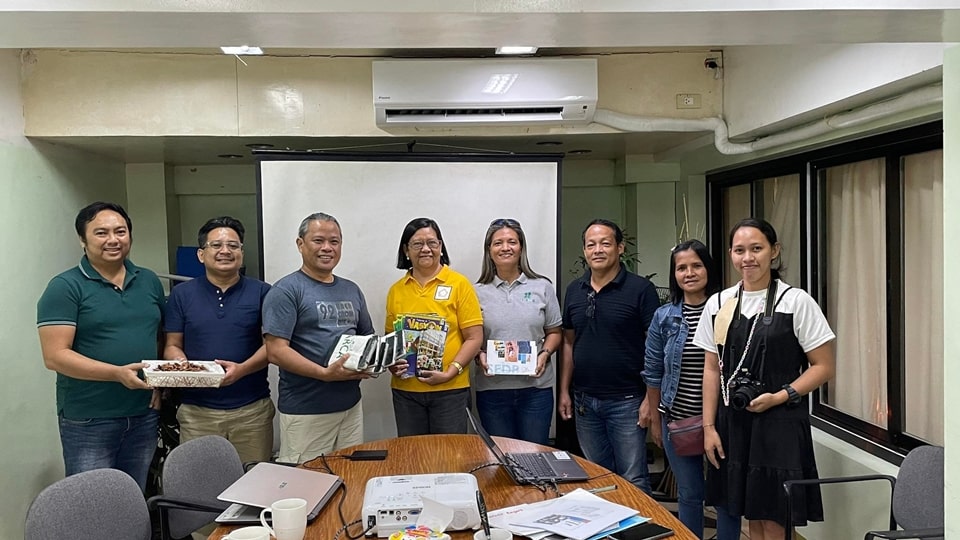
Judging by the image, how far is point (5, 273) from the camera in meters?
3.51

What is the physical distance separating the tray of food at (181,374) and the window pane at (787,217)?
2.95 m

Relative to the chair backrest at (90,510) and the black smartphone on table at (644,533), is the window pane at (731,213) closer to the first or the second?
the black smartphone on table at (644,533)

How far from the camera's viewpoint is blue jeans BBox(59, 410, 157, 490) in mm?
2789

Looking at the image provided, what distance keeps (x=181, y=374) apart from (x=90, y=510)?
75 centimetres

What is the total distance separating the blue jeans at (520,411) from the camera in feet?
11.0

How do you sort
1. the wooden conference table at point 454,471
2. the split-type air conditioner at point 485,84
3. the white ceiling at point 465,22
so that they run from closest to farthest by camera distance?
the white ceiling at point 465,22 < the wooden conference table at point 454,471 < the split-type air conditioner at point 485,84


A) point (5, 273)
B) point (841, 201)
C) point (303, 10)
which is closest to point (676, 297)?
point (841, 201)

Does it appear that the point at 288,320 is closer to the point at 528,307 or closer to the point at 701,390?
the point at 528,307

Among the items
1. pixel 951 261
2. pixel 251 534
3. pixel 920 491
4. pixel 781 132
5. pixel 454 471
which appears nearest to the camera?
pixel 251 534

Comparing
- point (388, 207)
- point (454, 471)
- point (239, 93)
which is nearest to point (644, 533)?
point (454, 471)

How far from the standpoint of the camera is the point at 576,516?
1.81 meters

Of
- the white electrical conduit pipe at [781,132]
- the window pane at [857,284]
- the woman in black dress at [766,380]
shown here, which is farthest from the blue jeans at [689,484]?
the white electrical conduit pipe at [781,132]

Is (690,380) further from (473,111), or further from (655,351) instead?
(473,111)

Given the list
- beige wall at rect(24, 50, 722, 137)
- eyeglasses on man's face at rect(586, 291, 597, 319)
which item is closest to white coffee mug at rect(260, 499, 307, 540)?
eyeglasses on man's face at rect(586, 291, 597, 319)
